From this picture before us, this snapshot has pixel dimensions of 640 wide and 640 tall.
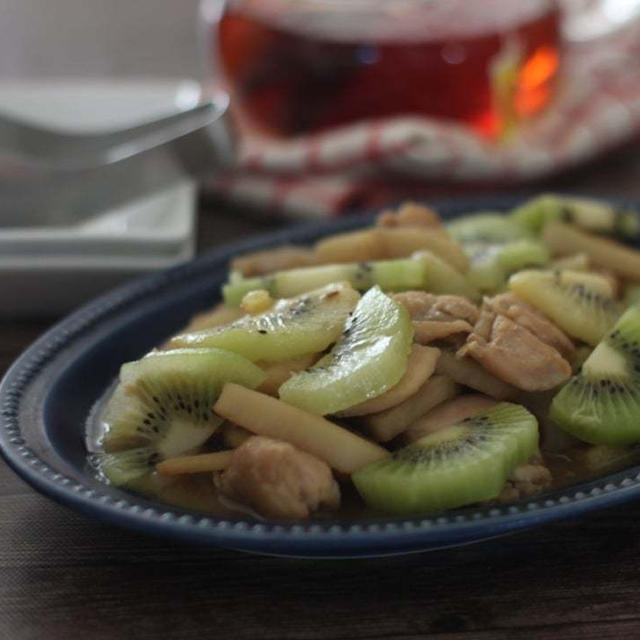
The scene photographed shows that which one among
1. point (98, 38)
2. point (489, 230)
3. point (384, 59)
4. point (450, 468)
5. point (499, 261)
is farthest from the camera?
point (98, 38)

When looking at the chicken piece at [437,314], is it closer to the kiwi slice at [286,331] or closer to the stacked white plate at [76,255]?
the kiwi slice at [286,331]

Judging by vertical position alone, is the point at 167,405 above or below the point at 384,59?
below

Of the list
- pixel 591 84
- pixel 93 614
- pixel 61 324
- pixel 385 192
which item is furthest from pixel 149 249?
pixel 591 84

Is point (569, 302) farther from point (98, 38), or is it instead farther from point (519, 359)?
point (98, 38)

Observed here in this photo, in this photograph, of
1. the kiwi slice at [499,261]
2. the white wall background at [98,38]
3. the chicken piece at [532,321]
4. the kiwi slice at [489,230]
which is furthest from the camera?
the white wall background at [98,38]

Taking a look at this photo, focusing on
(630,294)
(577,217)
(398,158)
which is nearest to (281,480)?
(630,294)

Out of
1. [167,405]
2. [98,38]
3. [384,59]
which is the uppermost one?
[384,59]

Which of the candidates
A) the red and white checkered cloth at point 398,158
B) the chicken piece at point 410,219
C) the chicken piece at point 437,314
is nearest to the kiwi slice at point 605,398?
the chicken piece at point 437,314
